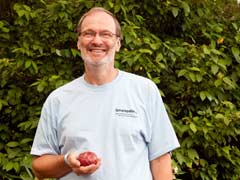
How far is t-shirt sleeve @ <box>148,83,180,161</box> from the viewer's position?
2.45 m

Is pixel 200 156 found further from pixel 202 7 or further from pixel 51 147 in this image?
pixel 51 147

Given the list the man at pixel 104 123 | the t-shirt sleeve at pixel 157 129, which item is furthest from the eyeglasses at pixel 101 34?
the t-shirt sleeve at pixel 157 129

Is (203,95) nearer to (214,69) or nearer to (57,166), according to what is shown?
(214,69)

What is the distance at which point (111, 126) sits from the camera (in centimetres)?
238

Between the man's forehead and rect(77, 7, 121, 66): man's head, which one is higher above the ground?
the man's forehead

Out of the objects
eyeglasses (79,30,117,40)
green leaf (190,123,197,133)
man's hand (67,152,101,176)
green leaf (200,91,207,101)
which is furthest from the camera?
green leaf (200,91,207,101)

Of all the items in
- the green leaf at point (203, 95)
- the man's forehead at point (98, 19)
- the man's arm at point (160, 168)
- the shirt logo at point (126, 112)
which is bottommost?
the green leaf at point (203, 95)

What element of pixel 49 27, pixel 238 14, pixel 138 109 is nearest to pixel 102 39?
pixel 138 109

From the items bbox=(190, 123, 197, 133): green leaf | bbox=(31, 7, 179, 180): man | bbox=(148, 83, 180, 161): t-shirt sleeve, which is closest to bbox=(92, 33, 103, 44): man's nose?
bbox=(31, 7, 179, 180): man

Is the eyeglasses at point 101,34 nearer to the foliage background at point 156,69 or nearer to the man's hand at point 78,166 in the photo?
the man's hand at point 78,166

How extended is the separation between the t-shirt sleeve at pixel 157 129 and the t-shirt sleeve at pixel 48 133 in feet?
1.40

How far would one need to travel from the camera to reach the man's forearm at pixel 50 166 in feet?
7.88

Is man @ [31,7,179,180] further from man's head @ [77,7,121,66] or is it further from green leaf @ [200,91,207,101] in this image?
green leaf @ [200,91,207,101]

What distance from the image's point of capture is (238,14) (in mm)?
5090
